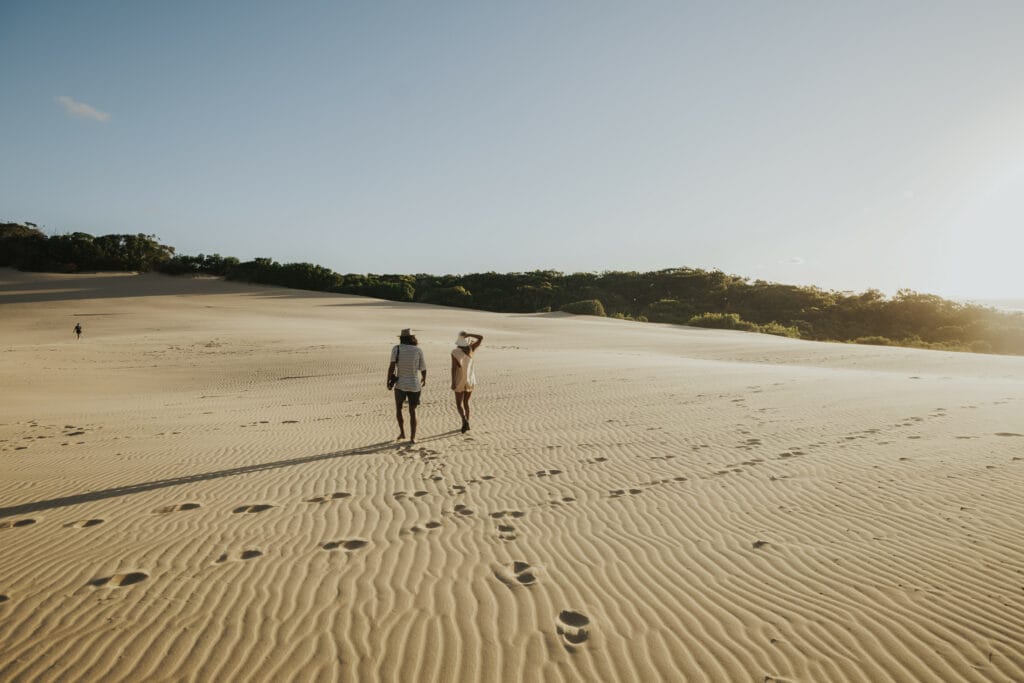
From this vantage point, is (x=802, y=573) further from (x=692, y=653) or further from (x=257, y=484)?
(x=257, y=484)

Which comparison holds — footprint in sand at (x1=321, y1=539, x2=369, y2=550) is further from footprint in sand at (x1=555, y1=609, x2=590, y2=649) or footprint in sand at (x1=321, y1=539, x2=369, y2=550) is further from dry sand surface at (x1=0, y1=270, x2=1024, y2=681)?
footprint in sand at (x1=555, y1=609, x2=590, y2=649)

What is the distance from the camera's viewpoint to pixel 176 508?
5.72 m

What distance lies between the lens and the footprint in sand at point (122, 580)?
13.2 ft

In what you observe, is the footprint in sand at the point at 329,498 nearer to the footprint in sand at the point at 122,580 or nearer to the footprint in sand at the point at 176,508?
the footprint in sand at the point at 176,508

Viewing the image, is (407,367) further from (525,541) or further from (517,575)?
(517,575)

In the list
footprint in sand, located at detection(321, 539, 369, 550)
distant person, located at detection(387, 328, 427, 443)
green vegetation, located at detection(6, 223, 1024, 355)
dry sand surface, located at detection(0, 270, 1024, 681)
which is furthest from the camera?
green vegetation, located at detection(6, 223, 1024, 355)

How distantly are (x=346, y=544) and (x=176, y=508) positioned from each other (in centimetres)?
224

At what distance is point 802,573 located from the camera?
4.16 metres

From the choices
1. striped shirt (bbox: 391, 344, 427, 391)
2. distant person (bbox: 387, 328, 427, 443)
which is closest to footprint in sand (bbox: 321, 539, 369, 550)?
distant person (bbox: 387, 328, 427, 443)

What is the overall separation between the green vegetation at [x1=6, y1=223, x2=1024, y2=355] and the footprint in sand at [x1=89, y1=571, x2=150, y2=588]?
42.2 m

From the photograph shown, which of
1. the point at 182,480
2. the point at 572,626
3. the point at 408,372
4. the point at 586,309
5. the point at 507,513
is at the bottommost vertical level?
the point at 182,480

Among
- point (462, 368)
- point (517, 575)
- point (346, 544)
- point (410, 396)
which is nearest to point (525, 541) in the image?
point (517, 575)

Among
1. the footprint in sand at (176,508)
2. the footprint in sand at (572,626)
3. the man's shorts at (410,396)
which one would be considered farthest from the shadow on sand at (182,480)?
the footprint in sand at (572,626)

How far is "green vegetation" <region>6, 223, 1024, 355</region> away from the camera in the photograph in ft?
146
